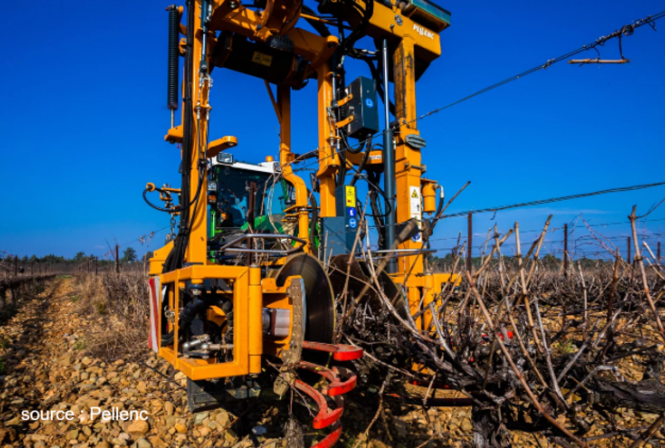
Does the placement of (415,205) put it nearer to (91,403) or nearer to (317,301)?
(317,301)

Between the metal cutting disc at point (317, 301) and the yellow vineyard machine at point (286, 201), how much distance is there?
0.4 inches

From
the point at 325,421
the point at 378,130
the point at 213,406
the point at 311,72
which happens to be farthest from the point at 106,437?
the point at 311,72

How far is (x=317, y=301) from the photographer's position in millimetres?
3148

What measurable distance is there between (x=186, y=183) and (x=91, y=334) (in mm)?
4414

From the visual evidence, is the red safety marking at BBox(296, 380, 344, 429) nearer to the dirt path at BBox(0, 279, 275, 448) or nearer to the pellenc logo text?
the dirt path at BBox(0, 279, 275, 448)

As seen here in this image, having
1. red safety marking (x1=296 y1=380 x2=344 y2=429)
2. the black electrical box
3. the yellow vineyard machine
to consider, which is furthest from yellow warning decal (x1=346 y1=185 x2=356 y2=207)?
red safety marking (x1=296 y1=380 x2=344 y2=429)

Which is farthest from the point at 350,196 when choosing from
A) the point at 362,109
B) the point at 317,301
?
the point at 317,301

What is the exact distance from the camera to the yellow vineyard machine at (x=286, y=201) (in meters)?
2.89

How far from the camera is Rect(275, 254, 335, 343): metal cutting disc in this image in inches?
120

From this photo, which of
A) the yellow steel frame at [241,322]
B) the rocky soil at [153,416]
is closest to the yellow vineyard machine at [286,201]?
the yellow steel frame at [241,322]

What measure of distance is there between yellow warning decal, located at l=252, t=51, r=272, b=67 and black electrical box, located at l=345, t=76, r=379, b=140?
106cm

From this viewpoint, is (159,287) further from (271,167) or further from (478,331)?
(271,167)

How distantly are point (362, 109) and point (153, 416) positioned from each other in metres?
4.04

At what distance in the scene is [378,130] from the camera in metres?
5.50
